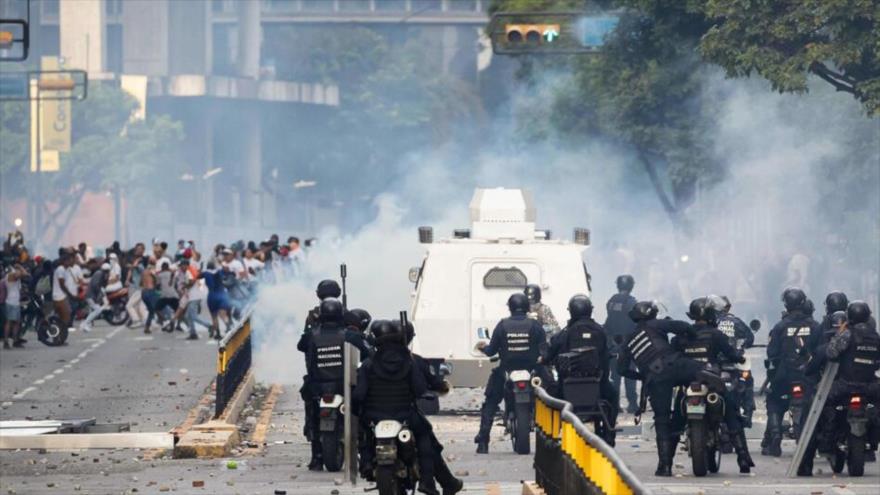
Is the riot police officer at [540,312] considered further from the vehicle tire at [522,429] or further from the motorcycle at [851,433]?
the motorcycle at [851,433]

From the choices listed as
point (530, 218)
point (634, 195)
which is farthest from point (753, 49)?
point (634, 195)

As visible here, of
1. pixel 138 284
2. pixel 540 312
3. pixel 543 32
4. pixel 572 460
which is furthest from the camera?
pixel 138 284

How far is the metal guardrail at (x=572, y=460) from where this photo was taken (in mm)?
10289

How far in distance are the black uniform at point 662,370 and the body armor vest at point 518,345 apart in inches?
93.6

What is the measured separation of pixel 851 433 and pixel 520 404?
11.3 ft

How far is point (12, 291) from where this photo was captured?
127ft

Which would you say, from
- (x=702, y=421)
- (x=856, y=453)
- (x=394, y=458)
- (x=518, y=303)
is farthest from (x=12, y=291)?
(x=394, y=458)

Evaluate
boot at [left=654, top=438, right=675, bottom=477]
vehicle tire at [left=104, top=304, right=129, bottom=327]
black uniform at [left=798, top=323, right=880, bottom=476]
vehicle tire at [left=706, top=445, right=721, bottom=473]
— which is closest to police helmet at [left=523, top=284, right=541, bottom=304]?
vehicle tire at [left=706, top=445, right=721, bottom=473]

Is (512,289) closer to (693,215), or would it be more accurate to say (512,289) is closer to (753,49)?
(753,49)

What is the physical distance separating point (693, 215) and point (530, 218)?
34799 mm

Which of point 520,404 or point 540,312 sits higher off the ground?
point 540,312

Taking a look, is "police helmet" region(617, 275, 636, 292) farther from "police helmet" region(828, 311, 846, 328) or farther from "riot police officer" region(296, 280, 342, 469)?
"riot police officer" region(296, 280, 342, 469)

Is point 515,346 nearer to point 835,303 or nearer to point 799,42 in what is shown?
point 835,303

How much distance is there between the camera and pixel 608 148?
2490 inches
